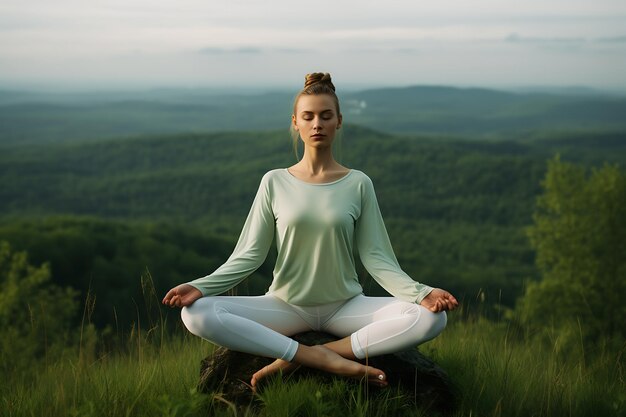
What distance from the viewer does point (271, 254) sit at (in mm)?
46062

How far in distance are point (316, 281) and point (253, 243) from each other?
0.51 m

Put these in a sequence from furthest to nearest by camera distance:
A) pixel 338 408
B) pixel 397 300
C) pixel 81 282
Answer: pixel 81 282, pixel 397 300, pixel 338 408

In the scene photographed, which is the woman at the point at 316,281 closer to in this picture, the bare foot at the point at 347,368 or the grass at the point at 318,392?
the bare foot at the point at 347,368

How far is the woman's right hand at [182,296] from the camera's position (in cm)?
434

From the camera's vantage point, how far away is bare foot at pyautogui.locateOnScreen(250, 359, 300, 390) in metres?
4.63

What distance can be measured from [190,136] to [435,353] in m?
136

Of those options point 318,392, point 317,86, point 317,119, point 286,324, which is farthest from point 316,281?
point 317,86

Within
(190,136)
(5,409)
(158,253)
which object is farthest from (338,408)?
(190,136)

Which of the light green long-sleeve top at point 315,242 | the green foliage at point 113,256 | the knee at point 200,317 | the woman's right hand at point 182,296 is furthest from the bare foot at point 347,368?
the green foliage at point 113,256

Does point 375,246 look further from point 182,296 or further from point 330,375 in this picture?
point 182,296

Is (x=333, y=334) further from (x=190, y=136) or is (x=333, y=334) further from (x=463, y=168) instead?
(x=190, y=136)

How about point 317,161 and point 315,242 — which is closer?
point 315,242

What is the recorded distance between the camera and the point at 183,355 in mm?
5754

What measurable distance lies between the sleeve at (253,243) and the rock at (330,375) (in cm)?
57
